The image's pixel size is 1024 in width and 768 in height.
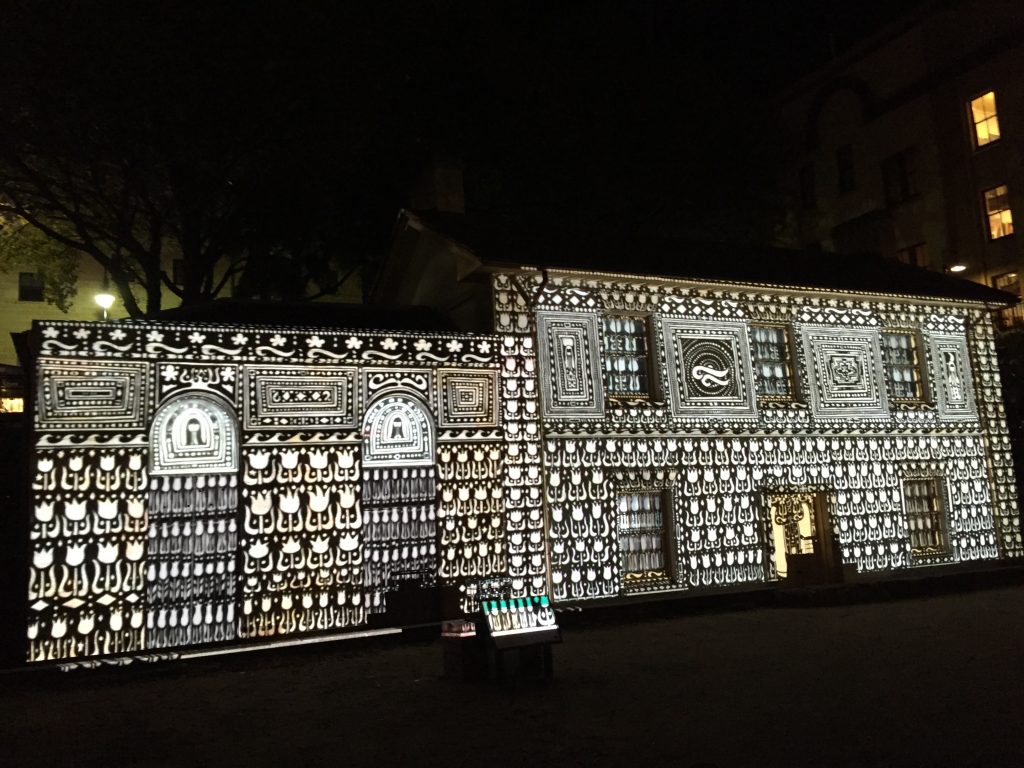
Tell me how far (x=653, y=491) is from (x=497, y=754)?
8414 mm

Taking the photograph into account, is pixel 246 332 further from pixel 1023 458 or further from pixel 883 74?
pixel 883 74

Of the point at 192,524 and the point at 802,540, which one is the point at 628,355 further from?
the point at 192,524

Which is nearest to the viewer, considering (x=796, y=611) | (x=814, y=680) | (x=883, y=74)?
(x=814, y=680)

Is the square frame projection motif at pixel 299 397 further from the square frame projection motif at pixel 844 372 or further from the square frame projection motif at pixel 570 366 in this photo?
the square frame projection motif at pixel 844 372

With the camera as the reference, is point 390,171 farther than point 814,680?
Yes

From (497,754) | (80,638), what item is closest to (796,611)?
(497,754)

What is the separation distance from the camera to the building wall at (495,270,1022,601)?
1385 centimetres

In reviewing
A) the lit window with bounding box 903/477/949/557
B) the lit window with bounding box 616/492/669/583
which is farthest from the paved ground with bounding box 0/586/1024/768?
the lit window with bounding box 903/477/949/557

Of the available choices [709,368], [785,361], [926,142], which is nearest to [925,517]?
[785,361]

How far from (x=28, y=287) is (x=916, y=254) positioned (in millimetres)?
32739

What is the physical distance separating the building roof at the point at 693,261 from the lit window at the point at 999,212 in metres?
9.47

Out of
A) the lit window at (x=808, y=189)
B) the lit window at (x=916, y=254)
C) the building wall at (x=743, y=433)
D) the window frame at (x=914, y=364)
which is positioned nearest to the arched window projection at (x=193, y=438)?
the building wall at (x=743, y=433)

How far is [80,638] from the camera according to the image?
412 inches

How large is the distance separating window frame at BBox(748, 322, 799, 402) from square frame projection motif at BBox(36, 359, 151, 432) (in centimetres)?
1044
